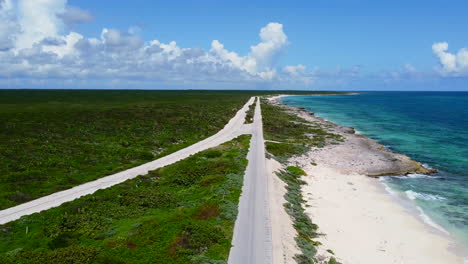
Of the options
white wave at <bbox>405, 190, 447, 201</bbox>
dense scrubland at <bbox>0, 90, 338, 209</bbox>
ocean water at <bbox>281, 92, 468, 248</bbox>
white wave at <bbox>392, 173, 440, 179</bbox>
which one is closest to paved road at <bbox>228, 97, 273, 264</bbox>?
ocean water at <bbox>281, 92, 468, 248</bbox>

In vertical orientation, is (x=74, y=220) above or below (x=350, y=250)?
above

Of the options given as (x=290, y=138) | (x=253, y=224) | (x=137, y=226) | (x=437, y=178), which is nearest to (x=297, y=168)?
(x=437, y=178)

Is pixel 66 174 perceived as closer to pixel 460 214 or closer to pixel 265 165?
pixel 265 165

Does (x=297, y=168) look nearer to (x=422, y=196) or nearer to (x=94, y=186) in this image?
(x=422, y=196)

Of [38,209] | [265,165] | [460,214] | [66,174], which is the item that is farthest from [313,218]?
[66,174]

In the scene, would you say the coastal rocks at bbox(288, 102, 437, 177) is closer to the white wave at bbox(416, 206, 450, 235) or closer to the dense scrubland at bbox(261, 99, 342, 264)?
the dense scrubland at bbox(261, 99, 342, 264)
